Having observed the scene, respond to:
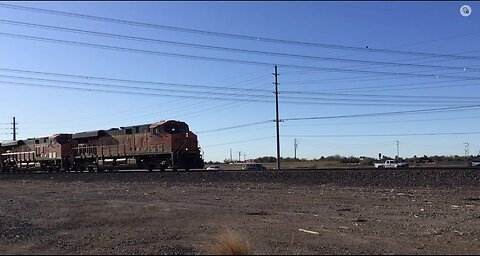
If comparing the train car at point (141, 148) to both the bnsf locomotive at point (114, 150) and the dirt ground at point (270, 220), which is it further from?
the dirt ground at point (270, 220)

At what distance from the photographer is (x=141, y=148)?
40.9 metres

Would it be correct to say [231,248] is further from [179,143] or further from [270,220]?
[179,143]

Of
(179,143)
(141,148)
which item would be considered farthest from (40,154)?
(179,143)

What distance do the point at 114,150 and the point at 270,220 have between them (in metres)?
33.5

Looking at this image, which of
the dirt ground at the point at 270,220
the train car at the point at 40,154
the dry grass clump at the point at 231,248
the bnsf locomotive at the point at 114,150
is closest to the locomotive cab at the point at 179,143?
the bnsf locomotive at the point at 114,150

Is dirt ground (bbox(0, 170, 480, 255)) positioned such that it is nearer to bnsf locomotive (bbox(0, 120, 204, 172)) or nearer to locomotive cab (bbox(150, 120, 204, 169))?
locomotive cab (bbox(150, 120, 204, 169))

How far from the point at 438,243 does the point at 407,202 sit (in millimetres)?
7036

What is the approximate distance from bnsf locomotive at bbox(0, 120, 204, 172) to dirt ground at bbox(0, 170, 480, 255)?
15.6 meters

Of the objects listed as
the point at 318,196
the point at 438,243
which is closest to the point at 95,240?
the point at 438,243

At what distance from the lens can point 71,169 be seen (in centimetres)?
4866

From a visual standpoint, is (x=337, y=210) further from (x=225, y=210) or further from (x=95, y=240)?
(x=95, y=240)

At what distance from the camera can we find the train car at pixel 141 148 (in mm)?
38125

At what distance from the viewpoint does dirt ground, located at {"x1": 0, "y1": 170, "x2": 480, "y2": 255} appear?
9.30 meters

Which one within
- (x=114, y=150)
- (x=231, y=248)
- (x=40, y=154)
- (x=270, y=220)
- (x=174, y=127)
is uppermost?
(x=174, y=127)
